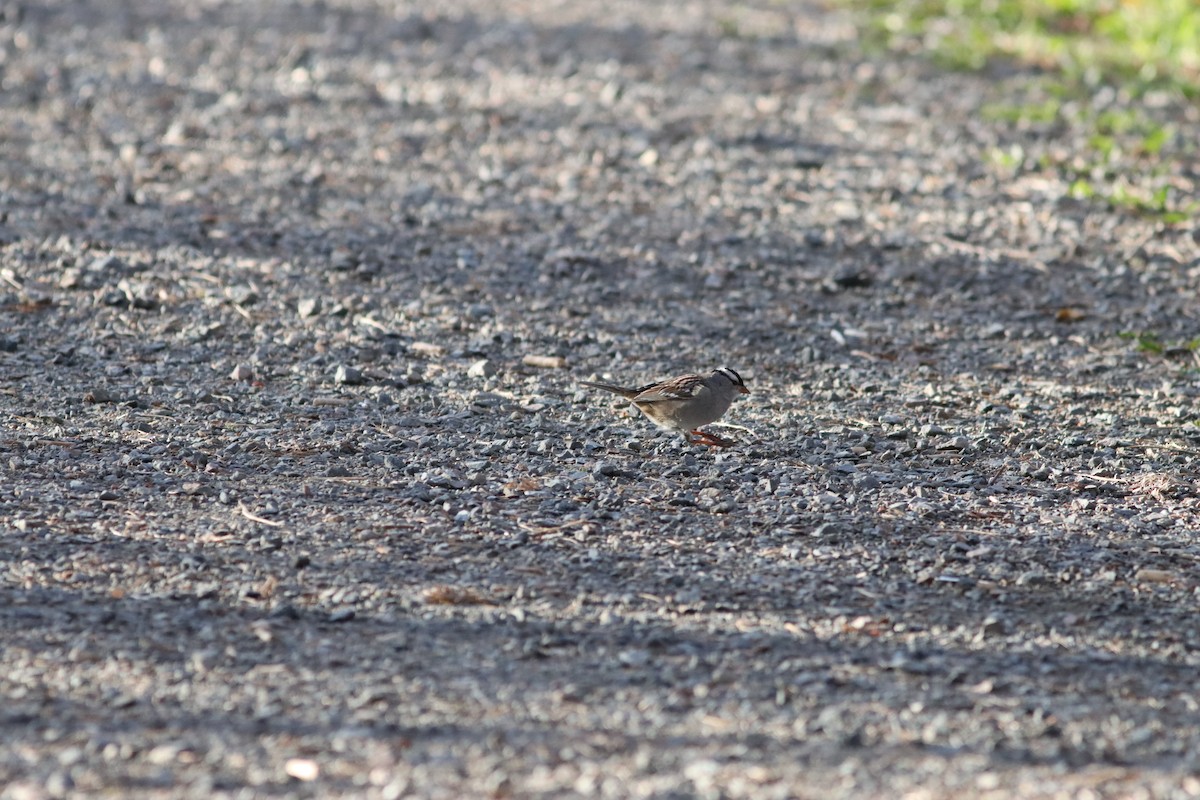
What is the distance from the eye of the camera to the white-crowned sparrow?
6312 millimetres

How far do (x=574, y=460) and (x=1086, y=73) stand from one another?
10039 mm

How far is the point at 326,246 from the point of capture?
9086 millimetres

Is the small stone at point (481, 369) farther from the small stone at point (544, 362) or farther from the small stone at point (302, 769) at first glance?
the small stone at point (302, 769)

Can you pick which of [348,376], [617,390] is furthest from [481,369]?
[617,390]

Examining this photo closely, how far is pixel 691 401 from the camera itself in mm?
6293

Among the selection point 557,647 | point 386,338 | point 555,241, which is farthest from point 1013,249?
point 557,647

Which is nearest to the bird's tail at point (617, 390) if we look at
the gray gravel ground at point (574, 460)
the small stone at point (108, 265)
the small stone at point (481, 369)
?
the gray gravel ground at point (574, 460)

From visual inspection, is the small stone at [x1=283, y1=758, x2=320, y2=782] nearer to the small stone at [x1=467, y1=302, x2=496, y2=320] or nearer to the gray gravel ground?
the gray gravel ground

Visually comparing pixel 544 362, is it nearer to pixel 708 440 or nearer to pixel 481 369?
pixel 481 369

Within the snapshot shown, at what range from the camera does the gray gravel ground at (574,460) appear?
401cm

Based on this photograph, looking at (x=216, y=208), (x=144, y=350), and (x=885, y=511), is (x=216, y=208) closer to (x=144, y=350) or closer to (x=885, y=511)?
(x=144, y=350)

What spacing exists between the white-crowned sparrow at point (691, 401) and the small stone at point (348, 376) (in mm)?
1326

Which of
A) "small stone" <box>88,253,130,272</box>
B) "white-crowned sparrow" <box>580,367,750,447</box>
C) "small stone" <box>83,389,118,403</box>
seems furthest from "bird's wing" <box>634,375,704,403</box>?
"small stone" <box>88,253,130,272</box>

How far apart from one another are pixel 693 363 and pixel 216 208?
380 centimetres
